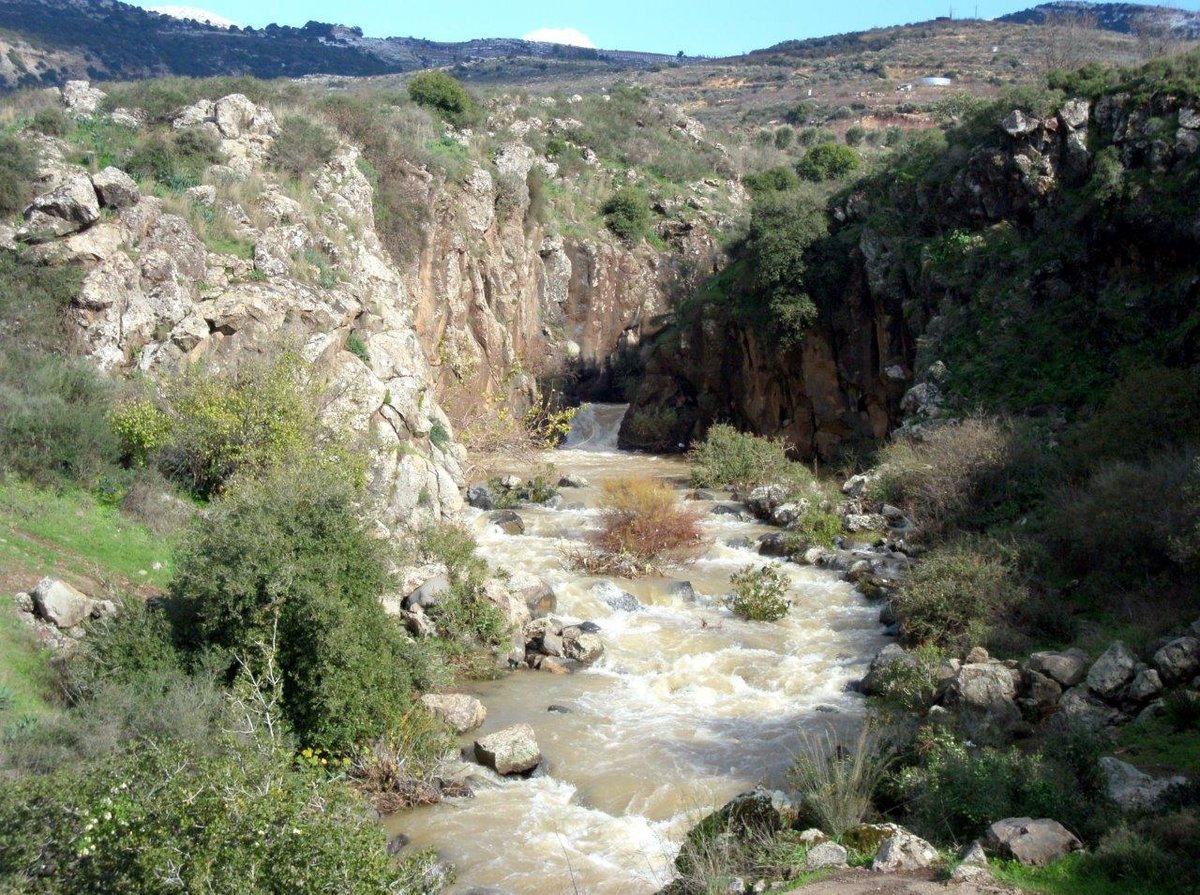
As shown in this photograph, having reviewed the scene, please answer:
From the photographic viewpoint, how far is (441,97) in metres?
38.7

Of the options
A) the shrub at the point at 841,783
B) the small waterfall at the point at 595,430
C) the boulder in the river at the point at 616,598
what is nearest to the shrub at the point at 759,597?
the boulder in the river at the point at 616,598

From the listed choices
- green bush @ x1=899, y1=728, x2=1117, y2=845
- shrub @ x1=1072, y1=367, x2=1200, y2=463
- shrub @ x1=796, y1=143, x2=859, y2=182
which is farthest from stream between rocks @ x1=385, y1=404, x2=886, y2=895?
shrub @ x1=796, y1=143, x2=859, y2=182

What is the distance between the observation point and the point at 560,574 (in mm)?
17172

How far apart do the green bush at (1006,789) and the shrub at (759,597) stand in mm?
6711

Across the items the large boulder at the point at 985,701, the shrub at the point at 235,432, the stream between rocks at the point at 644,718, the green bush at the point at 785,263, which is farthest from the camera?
the green bush at the point at 785,263

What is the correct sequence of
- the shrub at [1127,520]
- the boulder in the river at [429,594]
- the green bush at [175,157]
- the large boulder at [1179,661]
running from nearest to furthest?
the large boulder at [1179,661] → the shrub at [1127,520] → the boulder in the river at [429,594] → the green bush at [175,157]

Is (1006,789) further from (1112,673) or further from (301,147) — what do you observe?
(301,147)

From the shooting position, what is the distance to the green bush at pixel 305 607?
953 centimetres

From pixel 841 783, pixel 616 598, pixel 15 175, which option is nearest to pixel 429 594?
pixel 616 598

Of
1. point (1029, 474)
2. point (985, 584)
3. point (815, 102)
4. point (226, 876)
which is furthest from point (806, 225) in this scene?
point (815, 102)

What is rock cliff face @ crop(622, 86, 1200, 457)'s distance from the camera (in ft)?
65.2

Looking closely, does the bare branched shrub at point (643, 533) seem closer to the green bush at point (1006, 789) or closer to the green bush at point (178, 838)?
the green bush at point (1006, 789)

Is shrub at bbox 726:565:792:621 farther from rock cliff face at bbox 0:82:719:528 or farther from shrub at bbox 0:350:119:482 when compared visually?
shrub at bbox 0:350:119:482

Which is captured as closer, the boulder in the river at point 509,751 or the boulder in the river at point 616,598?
the boulder in the river at point 509,751
